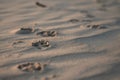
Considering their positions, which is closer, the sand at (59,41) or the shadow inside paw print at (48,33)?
the sand at (59,41)

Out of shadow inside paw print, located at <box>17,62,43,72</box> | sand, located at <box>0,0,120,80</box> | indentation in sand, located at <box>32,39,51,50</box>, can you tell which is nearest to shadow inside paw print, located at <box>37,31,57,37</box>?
sand, located at <box>0,0,120,80</box>

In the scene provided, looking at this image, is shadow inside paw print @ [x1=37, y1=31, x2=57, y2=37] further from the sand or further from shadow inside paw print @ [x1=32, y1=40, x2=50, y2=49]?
shadow inside paw print @ [x1=32, y1=40, x2=50, y2=49]

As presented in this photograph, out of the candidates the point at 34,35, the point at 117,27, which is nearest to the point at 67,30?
the point at 34,35

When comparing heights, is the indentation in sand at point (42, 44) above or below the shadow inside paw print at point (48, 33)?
below

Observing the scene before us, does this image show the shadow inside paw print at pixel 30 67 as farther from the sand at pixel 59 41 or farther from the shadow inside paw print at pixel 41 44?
the shadow inside paw print at pixel 41 44

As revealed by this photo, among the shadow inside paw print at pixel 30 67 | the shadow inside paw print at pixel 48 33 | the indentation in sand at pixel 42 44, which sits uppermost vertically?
the shadow inside paw print at pixel 48 33

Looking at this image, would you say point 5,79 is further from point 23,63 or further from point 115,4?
point 115,4

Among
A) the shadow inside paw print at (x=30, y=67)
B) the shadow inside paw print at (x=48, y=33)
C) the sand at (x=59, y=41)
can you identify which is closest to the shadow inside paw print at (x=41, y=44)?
the sand at (x=59, y=41)

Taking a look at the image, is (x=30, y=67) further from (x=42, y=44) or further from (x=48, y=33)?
(x=48, y=33)
